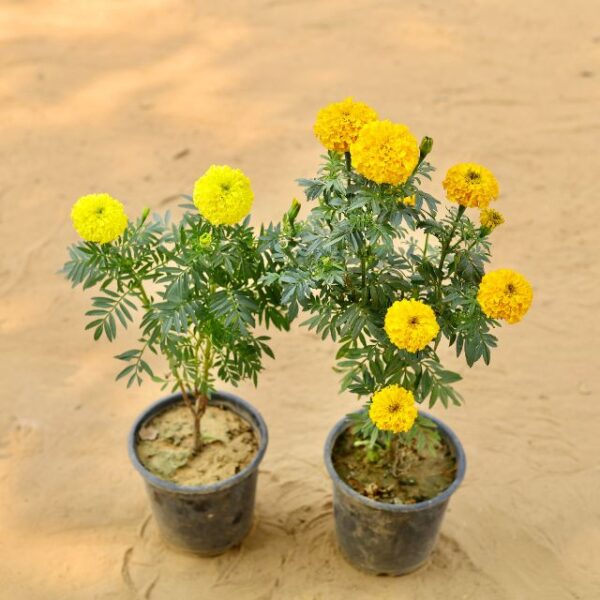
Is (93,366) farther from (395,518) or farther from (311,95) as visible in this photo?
(311,95)

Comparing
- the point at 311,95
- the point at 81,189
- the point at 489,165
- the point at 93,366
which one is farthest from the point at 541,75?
the point at 93,366

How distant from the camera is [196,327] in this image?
9.24ft

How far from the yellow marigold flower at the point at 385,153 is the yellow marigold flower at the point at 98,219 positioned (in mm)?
770

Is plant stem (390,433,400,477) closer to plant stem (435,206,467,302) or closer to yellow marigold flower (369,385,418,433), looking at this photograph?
yellow marigold flower (369,385,418,433)

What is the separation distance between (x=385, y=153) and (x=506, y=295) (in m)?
0.54

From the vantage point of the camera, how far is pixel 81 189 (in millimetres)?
5312

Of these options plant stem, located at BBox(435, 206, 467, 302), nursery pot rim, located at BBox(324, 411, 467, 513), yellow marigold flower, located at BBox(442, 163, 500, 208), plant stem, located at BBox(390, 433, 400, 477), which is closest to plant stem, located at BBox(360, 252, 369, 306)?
plant stem, located at BBox(435, 206, 467, 302)

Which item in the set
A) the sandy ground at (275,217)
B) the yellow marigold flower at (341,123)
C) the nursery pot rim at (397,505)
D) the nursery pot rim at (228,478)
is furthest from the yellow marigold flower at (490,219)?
the sandy ground at (275,217)

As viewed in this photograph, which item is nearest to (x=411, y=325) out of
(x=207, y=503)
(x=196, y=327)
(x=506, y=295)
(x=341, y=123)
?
(x=506, y=295)

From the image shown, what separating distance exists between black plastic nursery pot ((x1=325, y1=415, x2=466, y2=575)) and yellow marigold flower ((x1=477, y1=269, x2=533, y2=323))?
93cm

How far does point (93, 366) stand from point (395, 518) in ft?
6.14

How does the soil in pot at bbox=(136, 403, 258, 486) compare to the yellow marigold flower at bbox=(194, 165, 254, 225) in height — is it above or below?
below

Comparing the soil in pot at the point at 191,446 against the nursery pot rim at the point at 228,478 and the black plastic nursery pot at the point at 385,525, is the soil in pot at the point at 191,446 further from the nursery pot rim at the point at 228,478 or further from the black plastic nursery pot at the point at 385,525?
the black plastic nursery pot at the point at 385,525

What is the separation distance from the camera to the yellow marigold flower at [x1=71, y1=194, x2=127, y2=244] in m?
2.55
